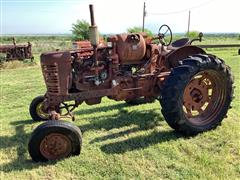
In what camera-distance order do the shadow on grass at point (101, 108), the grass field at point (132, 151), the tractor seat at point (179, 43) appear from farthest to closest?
the shadow on grass at point (101, 108) → the tractor seat at point (179, 43) → the grass field at point (132, 151)

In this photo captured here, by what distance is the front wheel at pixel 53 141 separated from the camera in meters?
4.25

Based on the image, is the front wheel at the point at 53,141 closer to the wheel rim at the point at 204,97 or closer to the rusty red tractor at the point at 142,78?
the rusty red tractor at the point at 142,78

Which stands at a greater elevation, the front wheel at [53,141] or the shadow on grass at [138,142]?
the front wheel at [53,141]

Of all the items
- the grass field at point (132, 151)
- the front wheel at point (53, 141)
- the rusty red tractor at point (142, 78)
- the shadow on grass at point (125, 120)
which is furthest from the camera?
the shadow on grass at point (125, 120)

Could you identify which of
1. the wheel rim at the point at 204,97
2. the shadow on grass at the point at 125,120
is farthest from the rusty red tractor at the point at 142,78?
the shadow on grass at the point at 125,120

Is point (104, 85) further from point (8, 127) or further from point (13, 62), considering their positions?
point (13, 62)

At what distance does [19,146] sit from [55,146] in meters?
1.02

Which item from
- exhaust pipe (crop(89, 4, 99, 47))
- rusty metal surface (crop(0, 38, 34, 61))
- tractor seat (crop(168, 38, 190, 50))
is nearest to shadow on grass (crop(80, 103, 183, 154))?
tractor seat (crop(168, 38, 190, 50))

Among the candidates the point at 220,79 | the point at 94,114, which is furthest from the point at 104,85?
the point at 220,79

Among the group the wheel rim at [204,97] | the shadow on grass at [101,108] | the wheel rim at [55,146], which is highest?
the wheel rim at [204,97]

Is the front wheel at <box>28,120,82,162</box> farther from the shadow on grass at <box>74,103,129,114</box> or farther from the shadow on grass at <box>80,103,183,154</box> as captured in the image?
the shadow on grass at <box>74,103,129,114</box>

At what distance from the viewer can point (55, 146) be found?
4375 millimetres

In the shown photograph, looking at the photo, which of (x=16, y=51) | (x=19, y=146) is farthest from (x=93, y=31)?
(x=16, y=51)

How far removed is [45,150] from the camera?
14.3 ft
